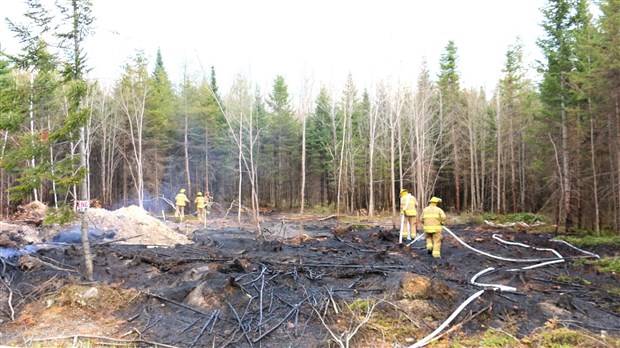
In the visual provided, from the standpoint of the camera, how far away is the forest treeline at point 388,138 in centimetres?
1822

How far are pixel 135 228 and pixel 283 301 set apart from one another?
11.1 meters

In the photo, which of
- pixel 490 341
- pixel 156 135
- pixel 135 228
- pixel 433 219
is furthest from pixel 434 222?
pixel 156 135

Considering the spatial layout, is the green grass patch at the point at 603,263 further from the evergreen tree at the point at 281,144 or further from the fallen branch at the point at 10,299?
the evergreen tree at the point at 281,144

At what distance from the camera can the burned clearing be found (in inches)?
261

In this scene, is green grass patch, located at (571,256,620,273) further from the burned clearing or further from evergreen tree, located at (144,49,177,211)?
evergreen tree, located at (144,49,177,211)

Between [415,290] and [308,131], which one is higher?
[308,131]

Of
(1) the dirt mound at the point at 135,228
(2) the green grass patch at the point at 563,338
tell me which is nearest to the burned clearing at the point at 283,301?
(2) the green grass patch at the point at 563,338

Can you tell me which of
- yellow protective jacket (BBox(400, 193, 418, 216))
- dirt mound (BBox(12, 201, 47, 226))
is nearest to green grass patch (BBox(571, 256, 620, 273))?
yellow protective jacket (BBox(400, 193, 418, 216))

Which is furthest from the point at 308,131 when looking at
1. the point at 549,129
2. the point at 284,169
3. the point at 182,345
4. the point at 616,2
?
the point at 182,345

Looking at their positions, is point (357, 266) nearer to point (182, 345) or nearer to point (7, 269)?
point (182, 345)

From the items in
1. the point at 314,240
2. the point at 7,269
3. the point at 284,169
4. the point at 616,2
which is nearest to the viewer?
the point at 7,269

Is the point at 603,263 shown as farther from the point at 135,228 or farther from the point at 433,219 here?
the point at 135,228

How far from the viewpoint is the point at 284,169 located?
147 feet

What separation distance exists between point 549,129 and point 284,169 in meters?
28.2
